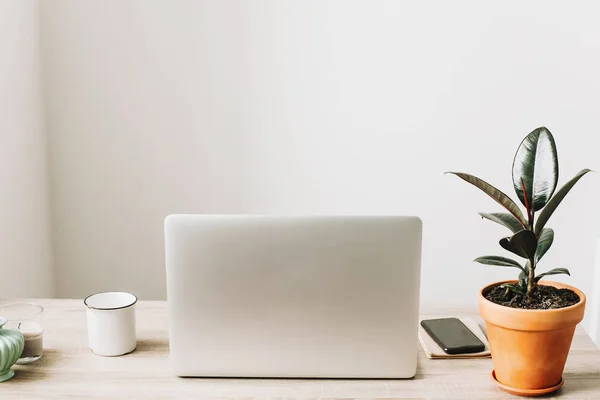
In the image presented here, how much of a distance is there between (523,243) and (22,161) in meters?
1.70

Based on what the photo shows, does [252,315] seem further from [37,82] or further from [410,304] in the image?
[37,82]

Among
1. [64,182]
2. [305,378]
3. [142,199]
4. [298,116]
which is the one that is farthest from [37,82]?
[305,378]

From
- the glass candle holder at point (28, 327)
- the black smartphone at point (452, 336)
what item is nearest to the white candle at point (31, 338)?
the glass candle holder at point (28, 327)

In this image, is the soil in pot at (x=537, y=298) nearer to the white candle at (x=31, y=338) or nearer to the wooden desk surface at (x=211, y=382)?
the wooden desk surface at (x=211, y=382)

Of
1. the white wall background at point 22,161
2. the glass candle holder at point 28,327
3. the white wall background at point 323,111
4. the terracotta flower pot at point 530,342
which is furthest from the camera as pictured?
the white wall background at point 323,111

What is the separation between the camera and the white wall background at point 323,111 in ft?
7.28

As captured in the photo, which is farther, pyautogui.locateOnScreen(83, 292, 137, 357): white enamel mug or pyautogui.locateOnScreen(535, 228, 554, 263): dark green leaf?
pyautogui.locateOnScreen(83, 292, 137, 357): white enamel mug

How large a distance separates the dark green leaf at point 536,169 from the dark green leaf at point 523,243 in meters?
0.07

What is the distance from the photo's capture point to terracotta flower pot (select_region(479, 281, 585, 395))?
1.05 meters

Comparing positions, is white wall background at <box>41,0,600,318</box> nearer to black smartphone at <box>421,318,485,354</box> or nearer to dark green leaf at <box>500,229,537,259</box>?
black smartphone at <box>421,318,485,354</box>

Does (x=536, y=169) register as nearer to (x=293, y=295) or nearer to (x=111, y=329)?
(x=293, y=295)

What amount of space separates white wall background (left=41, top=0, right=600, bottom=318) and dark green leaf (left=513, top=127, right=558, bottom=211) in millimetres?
1169

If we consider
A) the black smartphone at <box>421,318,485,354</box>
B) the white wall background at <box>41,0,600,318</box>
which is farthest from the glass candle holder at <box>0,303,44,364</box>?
the white wall background at <box>41,0,600,318</box>

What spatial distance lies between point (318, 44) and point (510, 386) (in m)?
1.46
